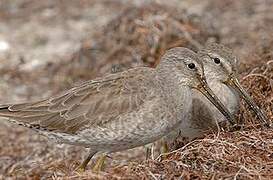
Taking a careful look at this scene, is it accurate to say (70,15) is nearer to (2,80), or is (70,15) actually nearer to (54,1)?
(54,1)


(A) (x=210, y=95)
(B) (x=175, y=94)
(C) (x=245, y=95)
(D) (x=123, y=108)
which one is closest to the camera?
(D) (x=123, y=108)

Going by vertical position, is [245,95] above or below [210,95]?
below

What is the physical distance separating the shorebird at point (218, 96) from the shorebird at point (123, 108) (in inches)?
6.3

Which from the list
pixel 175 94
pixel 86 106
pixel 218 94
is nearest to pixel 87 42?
pixel 218 94

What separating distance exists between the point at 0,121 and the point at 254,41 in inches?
152

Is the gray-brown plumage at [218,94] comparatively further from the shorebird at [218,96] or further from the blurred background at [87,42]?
the blurred background at [87,42]

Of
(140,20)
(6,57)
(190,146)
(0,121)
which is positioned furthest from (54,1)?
(190,146)

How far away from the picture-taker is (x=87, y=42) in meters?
11.6

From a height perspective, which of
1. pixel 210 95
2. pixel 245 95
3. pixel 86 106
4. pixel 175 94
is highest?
pixel 86 106

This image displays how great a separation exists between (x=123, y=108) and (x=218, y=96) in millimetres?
1016

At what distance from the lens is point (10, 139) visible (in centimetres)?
948

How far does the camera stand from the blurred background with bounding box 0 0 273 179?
888 centimetres

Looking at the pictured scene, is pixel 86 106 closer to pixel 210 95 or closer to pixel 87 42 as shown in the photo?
pixel 210 95

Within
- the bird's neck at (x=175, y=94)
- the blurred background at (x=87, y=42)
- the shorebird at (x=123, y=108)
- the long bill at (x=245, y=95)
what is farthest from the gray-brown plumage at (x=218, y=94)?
the blurred background at (x=87, y=42)
